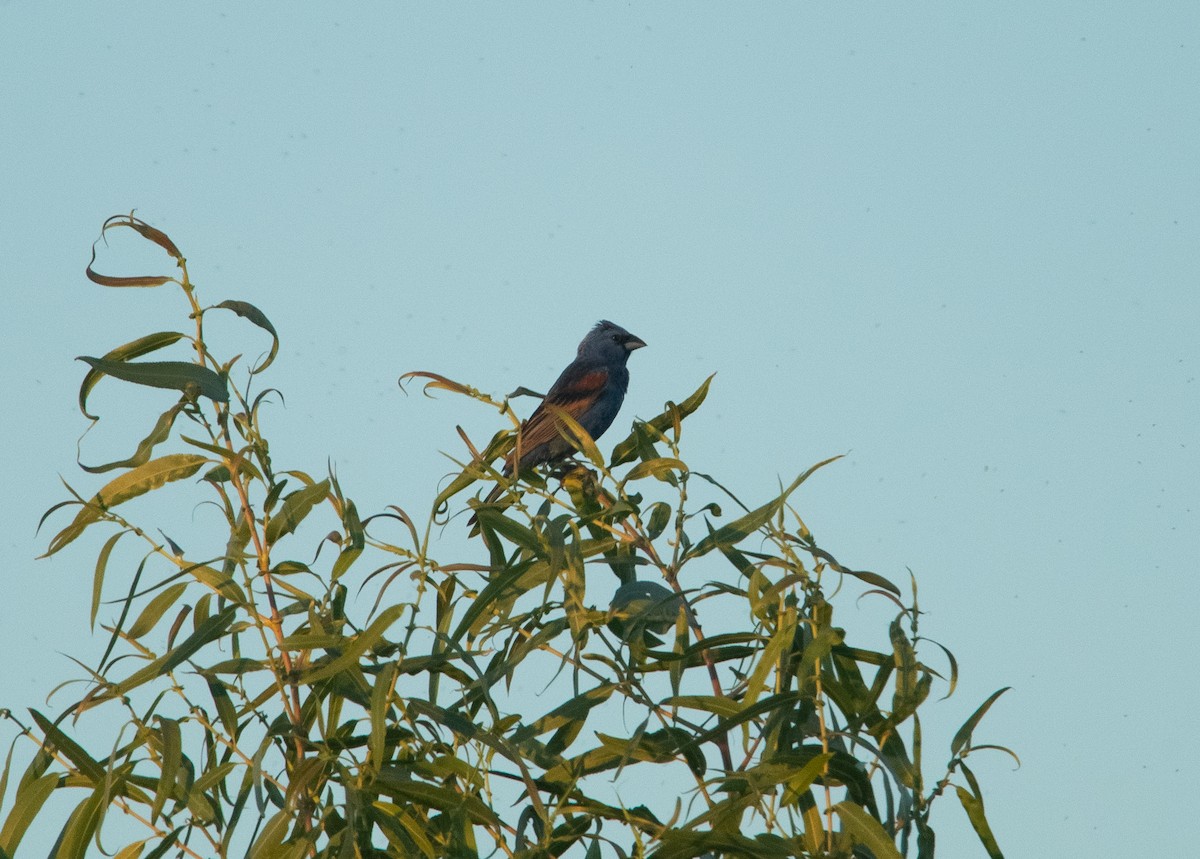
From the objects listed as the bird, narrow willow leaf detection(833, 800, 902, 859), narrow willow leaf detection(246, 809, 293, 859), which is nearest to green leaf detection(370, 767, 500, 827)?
narrow willow leaf detection(246, 809, 293, 859)

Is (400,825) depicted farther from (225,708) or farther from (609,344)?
(609,344)

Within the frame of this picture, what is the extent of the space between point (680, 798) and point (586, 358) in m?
7.33

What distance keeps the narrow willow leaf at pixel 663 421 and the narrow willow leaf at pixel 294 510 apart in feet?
2.64

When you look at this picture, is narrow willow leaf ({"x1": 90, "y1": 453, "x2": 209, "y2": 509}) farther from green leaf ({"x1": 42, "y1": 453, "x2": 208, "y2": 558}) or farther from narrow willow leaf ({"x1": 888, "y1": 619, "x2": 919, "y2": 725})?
narrow willow leaf ({"x1": 888, "y1": 619, "x2": 919, "y2": 725})

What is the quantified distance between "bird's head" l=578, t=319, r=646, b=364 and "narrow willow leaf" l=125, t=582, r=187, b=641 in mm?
6557

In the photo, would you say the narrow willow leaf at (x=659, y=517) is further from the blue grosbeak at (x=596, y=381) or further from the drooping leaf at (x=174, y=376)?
the blue grosbeak at (x=596, y=381)

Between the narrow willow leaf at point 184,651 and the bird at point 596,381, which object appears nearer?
the narrow willow leaf at point 184,651

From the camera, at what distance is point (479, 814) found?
2789mm

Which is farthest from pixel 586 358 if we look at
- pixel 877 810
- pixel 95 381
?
pixel 877 810

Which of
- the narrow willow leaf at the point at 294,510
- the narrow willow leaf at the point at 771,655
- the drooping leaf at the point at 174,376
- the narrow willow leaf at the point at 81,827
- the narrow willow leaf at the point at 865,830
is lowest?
the narrow willow leaf at the point at 81,827

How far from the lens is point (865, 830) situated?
2482mm

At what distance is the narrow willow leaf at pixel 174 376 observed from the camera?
3.00m

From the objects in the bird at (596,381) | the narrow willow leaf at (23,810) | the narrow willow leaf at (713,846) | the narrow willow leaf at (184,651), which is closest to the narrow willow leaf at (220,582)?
the narrow willow leaf at (184,651)

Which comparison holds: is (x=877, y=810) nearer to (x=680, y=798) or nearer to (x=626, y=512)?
(x=680, y=798)
